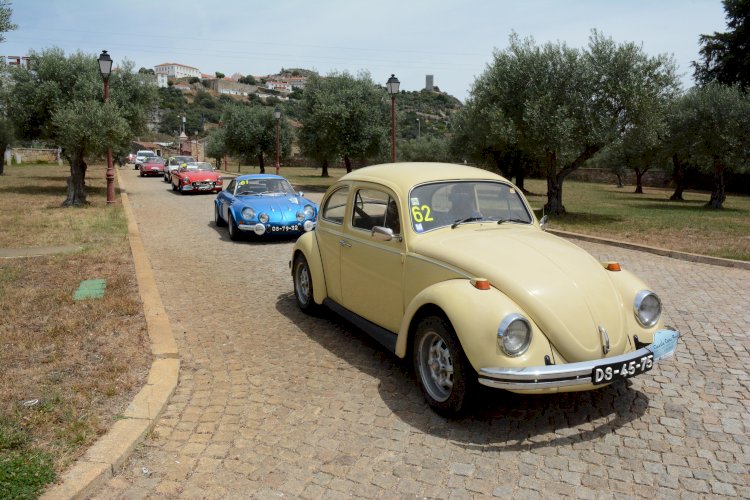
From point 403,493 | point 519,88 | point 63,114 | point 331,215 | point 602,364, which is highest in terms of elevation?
point 519,88

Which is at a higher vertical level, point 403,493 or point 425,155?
point 425,155

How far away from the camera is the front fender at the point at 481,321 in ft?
11.4

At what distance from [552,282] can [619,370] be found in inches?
27.1

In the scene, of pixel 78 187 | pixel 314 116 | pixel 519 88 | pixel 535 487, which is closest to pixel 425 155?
pixel 314 116

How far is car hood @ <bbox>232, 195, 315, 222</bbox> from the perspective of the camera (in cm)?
1133

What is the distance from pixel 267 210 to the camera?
11359 millimetres

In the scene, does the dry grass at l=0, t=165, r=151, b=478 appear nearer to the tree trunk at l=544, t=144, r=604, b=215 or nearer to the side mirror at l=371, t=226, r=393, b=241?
the side mirror at l=371, t=226, r=393, b=241

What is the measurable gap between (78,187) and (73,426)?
1600 cm

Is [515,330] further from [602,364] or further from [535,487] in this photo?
[535,487]

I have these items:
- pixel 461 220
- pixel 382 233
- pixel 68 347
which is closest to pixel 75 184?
pixel 68 347

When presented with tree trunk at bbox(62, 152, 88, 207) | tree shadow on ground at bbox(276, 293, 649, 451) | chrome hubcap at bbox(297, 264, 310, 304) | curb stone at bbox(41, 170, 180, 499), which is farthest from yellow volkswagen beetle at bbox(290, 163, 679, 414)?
tree trunk at bbox(62, 152, 88, 207)

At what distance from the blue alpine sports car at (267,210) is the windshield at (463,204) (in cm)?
587

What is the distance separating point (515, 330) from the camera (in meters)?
3.52

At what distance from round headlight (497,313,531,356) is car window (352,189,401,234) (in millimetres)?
1498
